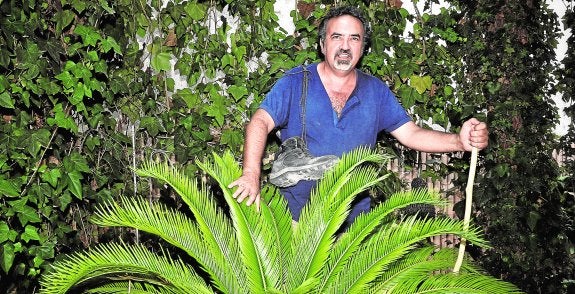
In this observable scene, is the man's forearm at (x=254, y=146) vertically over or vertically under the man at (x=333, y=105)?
under

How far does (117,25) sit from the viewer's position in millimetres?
4480

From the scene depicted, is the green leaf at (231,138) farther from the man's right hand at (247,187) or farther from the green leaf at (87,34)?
the man's right hand at (247,187)

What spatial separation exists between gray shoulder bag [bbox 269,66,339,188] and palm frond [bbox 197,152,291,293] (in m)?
0.26

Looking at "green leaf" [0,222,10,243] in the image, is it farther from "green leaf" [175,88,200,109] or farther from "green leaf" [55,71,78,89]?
"green leaf" [175,88,200,109]

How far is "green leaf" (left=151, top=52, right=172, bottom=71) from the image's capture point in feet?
15.2

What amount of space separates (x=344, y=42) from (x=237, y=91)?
1.31 m

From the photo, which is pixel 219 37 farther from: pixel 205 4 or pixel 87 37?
pixel 87 37

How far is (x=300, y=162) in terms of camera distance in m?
3.53

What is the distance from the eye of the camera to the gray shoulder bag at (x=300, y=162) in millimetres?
3529

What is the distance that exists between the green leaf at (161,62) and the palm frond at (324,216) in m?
1.63

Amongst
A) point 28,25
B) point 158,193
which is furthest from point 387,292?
point 28,25

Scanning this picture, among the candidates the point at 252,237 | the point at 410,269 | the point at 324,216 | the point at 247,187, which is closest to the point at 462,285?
the point at 410,269

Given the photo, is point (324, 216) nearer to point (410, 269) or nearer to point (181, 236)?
point (410, 269)

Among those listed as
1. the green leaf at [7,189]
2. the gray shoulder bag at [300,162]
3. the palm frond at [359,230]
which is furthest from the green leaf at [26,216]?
the palm frond at [359,230]
